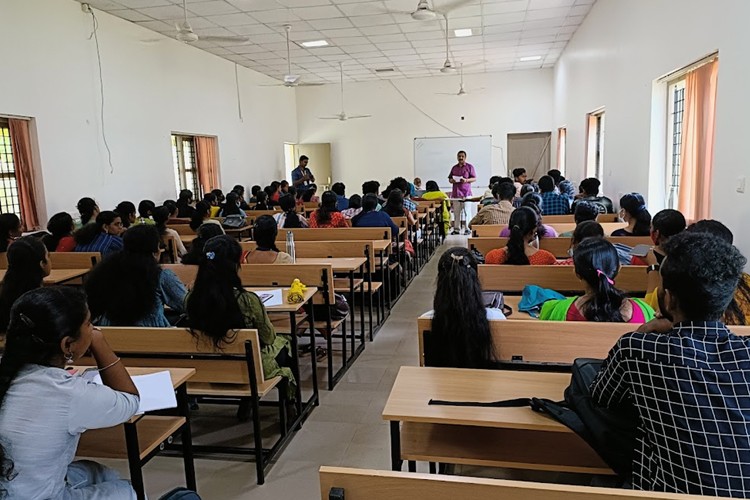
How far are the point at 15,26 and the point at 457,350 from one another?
590 centimetres

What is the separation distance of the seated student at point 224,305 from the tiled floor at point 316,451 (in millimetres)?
430

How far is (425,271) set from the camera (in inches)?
282

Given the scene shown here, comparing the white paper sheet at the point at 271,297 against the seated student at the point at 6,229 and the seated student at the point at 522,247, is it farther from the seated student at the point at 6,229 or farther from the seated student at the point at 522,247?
the seated student at the point at 6,229

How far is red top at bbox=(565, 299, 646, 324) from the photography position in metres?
2.22

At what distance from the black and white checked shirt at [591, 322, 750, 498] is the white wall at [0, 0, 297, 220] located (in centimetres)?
632

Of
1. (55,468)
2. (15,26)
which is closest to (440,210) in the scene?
(15,26)

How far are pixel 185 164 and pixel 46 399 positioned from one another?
8303mm

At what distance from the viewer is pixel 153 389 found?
1.84 m

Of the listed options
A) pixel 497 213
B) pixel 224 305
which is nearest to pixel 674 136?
pixel 497 213

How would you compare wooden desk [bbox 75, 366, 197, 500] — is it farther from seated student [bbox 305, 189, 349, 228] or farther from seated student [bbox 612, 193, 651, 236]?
seated student [bbox 305, 189, 349, 228]

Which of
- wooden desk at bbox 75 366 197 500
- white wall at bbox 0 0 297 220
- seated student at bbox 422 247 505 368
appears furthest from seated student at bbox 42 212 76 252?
seated student at bbox 422 247 505 368

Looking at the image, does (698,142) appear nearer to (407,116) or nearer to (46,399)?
(46,399)

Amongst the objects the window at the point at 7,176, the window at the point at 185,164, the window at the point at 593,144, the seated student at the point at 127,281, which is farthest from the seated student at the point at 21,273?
the window at the point at 593,144

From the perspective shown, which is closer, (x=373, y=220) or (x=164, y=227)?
(x=164, y=227)
